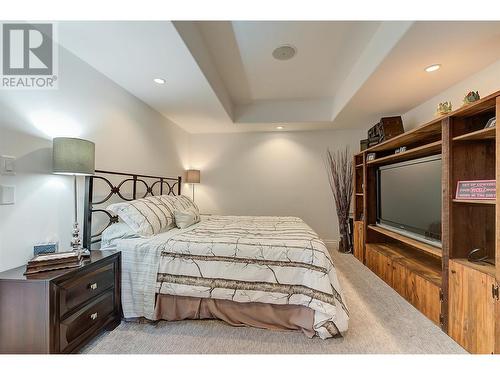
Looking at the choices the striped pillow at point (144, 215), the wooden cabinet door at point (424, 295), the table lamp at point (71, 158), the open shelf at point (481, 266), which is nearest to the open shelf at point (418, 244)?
the open shelf at point (481, 266)

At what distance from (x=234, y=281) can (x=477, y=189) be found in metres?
1.83

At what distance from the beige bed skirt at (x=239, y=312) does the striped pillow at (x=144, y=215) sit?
0.58 meters

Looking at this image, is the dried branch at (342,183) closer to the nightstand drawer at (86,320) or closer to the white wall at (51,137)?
the white wall at (51,137)

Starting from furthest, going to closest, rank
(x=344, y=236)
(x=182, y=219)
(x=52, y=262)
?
1. (x=344, y=236)
2. (x=182, y=219)
3. (x=52, y=262)

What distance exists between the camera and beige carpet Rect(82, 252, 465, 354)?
1.48 meters

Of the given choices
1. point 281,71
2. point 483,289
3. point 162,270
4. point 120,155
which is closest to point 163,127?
point 120,155

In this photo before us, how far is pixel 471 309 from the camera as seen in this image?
1.46 m

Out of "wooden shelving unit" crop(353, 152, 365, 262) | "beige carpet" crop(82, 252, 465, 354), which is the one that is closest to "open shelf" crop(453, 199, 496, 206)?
"beige carpet" crop(82, 252, 465, 354)

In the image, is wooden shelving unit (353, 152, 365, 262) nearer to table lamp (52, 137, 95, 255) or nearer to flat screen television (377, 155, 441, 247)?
flat screen television (377, 155, 441, 247)

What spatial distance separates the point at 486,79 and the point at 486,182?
1139mm

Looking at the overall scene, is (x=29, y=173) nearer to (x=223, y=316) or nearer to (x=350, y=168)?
(x=223, y=316)

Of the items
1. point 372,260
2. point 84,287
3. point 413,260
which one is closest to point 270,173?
point 372,260

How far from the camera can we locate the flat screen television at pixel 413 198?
6.62 ft

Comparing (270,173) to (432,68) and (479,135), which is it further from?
(479,135)
